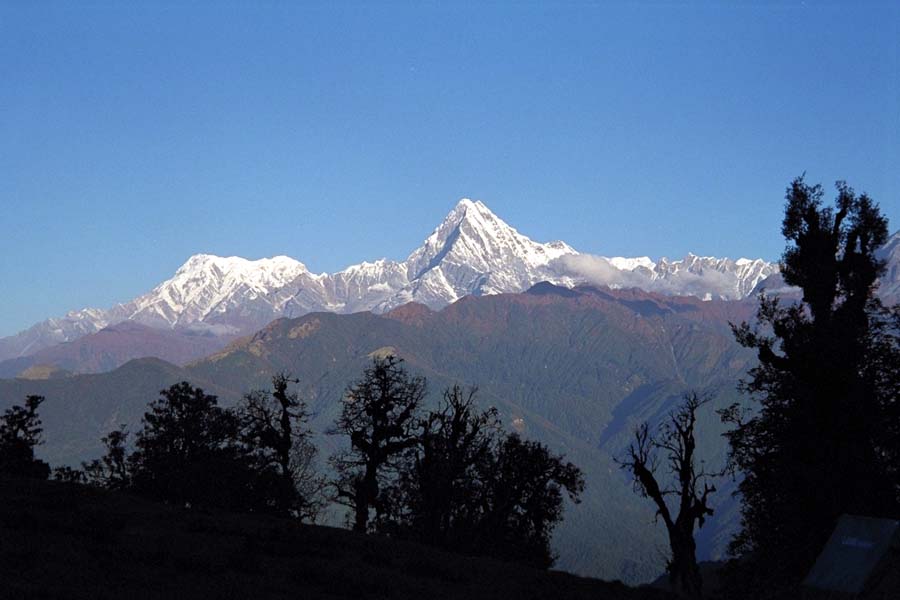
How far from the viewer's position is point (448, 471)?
58250 millimetres

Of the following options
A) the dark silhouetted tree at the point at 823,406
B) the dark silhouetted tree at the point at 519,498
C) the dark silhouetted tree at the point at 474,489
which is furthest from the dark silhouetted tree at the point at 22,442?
the dark silhouetted tree at the point at 823,406

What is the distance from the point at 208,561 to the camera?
100 feet

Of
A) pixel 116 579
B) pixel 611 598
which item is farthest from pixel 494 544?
pixel 116 579

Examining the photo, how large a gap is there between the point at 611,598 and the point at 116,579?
16.4 meters

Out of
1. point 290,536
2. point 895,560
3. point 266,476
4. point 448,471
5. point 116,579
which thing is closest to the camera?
point 116,579

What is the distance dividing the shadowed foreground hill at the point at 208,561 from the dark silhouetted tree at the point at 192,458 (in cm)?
3644

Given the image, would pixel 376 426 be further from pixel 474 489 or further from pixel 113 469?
pixel 113 469

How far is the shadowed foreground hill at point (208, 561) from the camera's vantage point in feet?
88.2

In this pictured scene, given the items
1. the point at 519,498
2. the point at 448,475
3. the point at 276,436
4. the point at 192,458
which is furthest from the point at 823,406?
the point at 192,458

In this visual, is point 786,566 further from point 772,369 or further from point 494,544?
point 494,544

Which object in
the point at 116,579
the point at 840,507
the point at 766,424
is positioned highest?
the point at 766,424

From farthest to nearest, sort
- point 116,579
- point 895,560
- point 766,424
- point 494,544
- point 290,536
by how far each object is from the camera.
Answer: point 494,544 → point 766,424 → point 290,536 → point 895,560 → point 116,579

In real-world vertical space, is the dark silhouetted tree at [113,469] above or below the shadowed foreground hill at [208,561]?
above

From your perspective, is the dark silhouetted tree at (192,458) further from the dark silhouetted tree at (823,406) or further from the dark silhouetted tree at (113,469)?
the dark silhouetted tree at (823,406)
